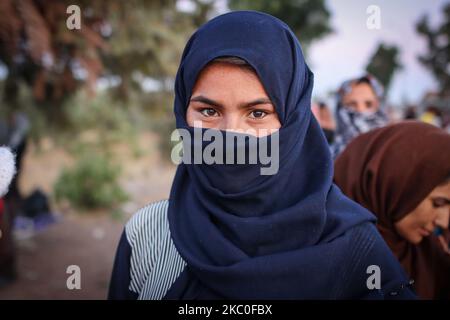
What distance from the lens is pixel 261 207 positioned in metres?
1.21

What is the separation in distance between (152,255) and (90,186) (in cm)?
688

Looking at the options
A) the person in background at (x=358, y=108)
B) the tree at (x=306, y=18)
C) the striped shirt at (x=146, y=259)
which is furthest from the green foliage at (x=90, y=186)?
the striped shirt at (x=146, y=259)

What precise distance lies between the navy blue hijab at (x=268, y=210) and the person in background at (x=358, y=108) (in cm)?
211

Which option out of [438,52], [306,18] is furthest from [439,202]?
[438,52]

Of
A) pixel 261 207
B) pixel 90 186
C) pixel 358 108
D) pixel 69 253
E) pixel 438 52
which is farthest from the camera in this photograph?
pixel 438 52

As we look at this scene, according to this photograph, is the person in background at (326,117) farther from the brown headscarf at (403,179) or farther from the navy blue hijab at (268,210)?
the navy blue hijab at (268,210)

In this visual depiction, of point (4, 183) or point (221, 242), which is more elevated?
point (4, 183)

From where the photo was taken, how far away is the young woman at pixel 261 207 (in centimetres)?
116

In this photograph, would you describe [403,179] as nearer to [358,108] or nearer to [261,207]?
[261,207]

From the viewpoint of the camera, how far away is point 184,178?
1403 millimetres

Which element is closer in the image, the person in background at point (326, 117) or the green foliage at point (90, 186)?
the person in background at point (326, 117)
